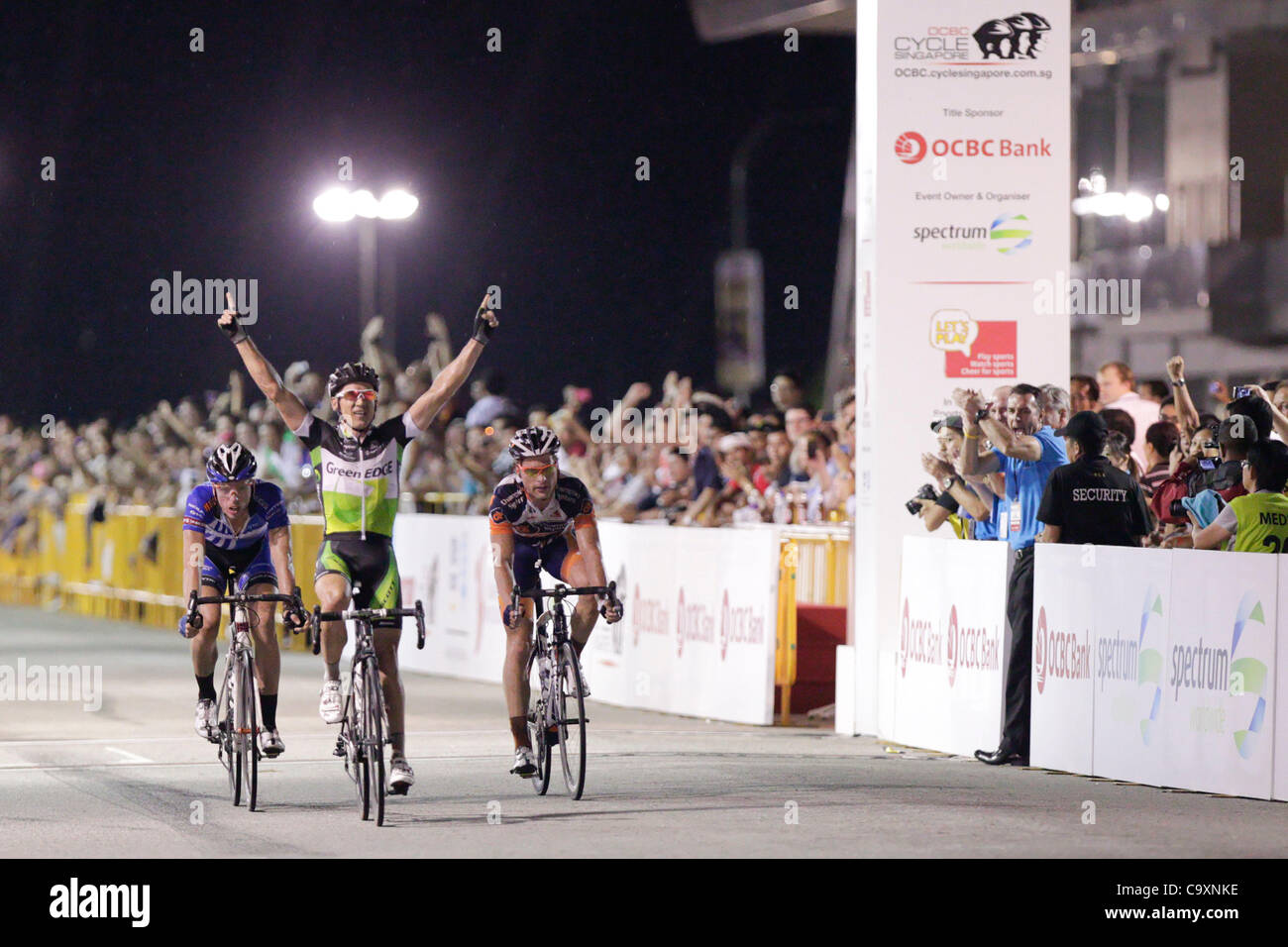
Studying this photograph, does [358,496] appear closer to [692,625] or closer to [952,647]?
[952,647]

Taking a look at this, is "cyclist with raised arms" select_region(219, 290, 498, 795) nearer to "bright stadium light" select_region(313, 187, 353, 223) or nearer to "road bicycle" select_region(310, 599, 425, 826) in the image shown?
"road bicycle" select_region(310, 599, 425, 826)

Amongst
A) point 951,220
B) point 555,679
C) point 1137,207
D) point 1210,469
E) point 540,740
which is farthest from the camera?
point 1137,207

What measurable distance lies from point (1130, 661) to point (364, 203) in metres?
14.1

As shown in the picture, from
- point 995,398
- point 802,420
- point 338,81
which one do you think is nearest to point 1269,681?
point 995,398

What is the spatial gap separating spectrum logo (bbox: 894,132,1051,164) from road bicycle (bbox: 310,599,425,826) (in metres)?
5.80

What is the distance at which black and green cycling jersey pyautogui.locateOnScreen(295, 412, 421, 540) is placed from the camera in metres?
11.7

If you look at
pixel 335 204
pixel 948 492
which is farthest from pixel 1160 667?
pixel 335 204

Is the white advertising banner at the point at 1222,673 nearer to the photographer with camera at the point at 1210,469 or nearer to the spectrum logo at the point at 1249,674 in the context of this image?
the spectrum logo at the point at 1249,674

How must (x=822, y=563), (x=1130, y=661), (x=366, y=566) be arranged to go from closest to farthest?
(x=366, y=566)
(x=1130, y=661)
(x=822, y=563)

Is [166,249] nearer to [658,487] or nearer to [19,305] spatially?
Result: [19,305]

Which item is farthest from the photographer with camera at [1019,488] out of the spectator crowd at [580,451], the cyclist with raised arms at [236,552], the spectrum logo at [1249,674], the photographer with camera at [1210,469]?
the cyclist with raised arms at [236,552]

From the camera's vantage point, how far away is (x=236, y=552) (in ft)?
41.6

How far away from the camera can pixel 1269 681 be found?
11781mm
